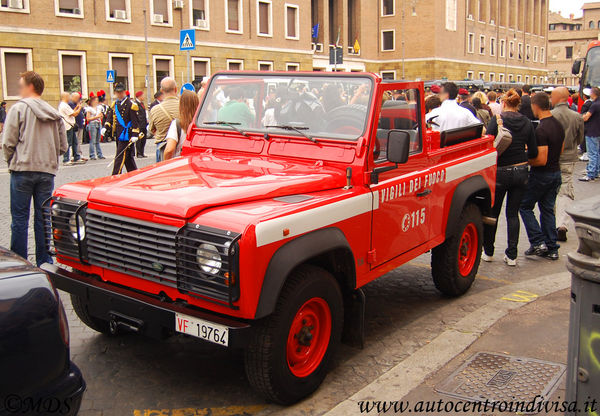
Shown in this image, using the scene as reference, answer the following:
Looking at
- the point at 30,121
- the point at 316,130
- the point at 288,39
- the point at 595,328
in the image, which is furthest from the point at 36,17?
the point at 595,328

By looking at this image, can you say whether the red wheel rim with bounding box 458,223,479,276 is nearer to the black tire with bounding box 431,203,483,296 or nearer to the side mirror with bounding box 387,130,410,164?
the black tire with bounding box 431,203,483,296

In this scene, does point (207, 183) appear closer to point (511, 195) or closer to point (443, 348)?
point (443, 348)

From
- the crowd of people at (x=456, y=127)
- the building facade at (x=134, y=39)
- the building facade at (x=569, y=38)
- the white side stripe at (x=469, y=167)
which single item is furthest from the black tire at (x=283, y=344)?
the building facade at (x=569, y=38)

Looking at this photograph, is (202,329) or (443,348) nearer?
(202,329)

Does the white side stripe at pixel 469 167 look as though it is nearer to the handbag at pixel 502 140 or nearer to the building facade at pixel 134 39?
the handbag at pixel 502 140

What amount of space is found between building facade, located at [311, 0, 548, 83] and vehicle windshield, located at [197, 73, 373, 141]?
49579mm

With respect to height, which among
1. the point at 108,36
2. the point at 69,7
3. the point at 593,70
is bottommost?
the point at 593,70

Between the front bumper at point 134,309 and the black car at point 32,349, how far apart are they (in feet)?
2.64

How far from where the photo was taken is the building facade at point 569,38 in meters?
101

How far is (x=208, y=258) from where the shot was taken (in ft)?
11.4

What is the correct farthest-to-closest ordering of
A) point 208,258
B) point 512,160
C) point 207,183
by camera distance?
point 512,160
point 207,183
point 208,258

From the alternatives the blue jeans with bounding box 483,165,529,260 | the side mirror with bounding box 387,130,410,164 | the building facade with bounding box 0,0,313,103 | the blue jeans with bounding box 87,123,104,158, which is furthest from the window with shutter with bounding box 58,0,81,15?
the side mirror with bounding box 387,130,410,164

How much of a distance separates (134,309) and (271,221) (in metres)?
1.01

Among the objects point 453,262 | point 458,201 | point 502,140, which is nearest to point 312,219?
point 458,201
